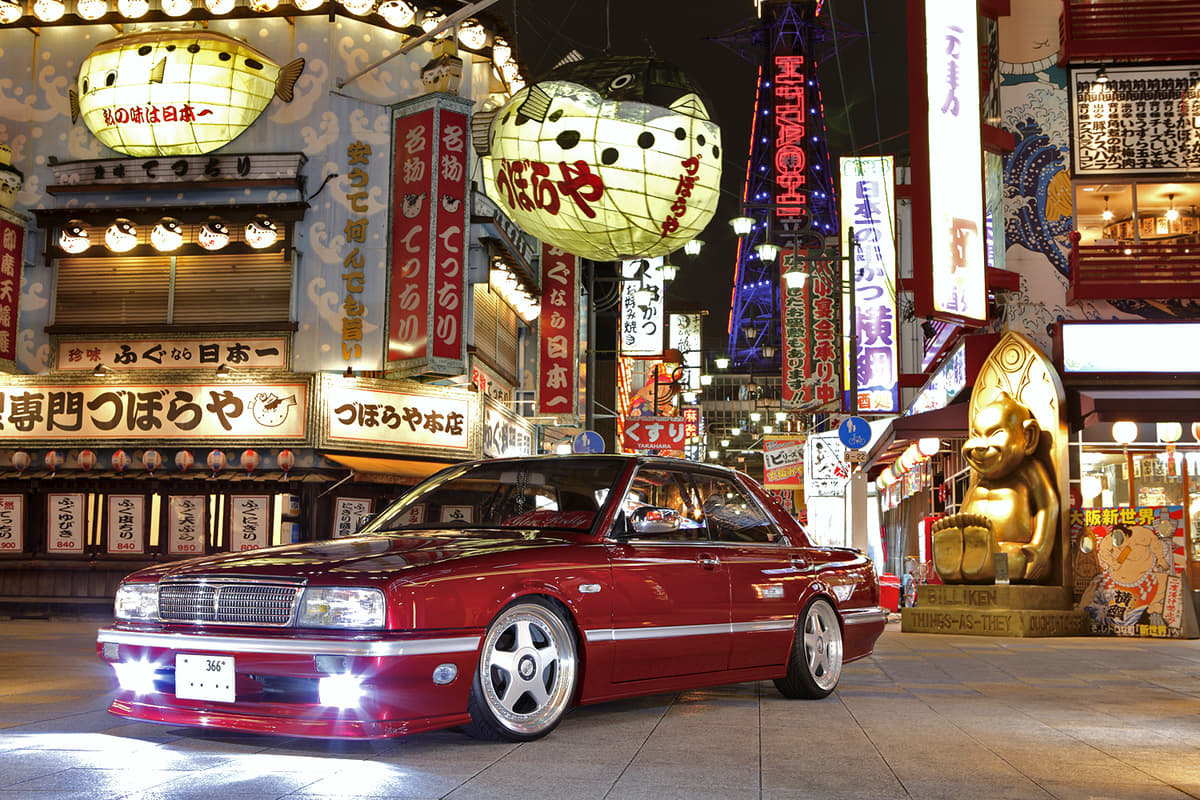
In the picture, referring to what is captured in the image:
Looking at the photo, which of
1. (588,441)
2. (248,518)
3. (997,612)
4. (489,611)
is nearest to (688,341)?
(588,441)

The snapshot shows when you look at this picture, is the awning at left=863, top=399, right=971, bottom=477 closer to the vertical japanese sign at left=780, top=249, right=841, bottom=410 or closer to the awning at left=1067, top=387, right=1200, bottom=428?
the awning at left=1067, top=387, right=1200, bottom=428

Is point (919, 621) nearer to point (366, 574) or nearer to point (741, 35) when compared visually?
point (366, 574)

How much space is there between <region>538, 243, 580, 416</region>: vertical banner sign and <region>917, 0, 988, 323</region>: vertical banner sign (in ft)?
30.8

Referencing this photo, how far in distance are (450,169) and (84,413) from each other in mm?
7009

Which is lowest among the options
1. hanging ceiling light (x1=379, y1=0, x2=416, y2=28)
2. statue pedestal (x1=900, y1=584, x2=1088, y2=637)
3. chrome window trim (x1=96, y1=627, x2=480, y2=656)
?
statue pedestal (x1=900, y1=584, x2=1088, y2=637)

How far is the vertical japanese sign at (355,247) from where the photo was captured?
62.1 ft

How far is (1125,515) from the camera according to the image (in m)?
15.9

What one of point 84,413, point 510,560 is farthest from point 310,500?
point 510,560

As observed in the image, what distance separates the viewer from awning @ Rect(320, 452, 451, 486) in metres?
18.3

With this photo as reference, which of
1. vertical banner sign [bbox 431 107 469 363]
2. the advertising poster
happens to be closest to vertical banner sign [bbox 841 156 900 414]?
the advertising poster

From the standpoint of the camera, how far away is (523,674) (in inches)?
210

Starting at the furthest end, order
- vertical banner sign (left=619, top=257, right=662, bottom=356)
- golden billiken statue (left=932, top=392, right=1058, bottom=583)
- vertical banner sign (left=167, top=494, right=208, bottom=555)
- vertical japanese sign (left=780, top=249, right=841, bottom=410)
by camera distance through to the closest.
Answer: vertical banner sign (left=619, top=257, right=662, bottom=356), vertical japanese sign (left=780, top=249, right=841, bottom=410), vertical banner sign (left=167, top=494, right=208, bottom=555), golden billiken statue (left=932, top=392, right=1058, bottom=583)

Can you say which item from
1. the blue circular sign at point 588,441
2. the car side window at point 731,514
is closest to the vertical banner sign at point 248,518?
the blue circular sign at point 588,441

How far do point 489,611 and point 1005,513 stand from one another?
12.5 metres
